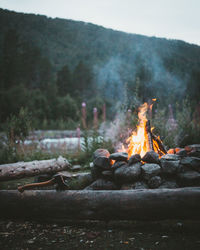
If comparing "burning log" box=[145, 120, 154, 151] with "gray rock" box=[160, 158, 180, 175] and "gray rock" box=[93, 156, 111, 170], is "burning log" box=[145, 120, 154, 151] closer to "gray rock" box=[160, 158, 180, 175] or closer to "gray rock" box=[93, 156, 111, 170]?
"gray rock" box=[160, 158, 180, 175]

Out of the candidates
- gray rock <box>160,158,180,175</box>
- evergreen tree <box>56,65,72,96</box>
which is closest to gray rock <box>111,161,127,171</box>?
gray rock <box>160,158,180,175</box>

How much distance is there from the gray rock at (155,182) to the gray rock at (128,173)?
195mm

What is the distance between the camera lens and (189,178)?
9.36ft

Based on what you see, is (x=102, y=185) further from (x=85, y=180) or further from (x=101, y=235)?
(x=101, y=235)

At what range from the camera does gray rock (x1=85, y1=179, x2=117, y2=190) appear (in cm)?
313

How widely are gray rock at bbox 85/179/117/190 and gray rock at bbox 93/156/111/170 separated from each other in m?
0.21

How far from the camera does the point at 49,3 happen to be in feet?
23.3

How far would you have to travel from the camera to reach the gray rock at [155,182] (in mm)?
2936

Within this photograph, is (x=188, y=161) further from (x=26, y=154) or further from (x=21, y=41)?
(x=21, y=41)

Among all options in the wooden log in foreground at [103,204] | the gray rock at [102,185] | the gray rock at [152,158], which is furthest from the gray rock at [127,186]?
the wooden log in foreground at [103,204]

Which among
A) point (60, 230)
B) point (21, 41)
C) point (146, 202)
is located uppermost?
point (21, 41)

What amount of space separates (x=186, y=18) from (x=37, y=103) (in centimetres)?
1780

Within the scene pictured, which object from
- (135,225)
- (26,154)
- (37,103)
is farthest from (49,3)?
(37,103)

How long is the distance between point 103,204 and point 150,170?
39.7 inches
